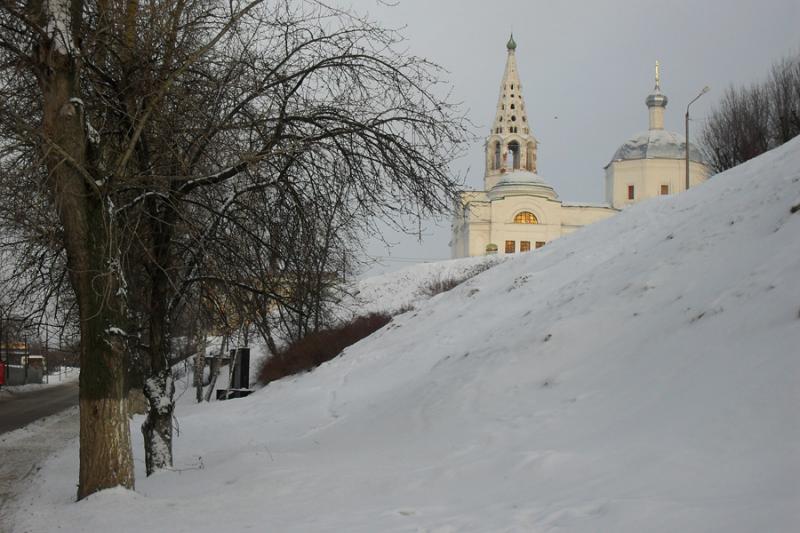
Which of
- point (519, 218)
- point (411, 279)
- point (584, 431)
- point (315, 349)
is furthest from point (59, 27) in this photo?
point (519, 218)

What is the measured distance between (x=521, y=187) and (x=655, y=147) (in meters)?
14.1

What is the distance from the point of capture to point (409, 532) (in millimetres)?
5668

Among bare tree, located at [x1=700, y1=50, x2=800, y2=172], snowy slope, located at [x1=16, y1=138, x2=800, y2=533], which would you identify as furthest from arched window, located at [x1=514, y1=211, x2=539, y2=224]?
snowy slope, located at [x1=16, y1=138, x2=800, y2=533]

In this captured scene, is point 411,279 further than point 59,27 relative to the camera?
Yes

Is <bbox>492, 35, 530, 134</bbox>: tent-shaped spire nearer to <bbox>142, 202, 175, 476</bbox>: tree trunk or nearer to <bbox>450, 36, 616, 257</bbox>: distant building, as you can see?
<bbox>450, 36, 616, 257</bbox>: distant building

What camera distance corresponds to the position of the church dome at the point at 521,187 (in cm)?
8194

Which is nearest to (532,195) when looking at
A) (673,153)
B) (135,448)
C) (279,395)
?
(673,153)

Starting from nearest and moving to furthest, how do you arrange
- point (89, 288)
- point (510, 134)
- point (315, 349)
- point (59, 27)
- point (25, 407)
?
point (59, 27), point (89, 288), point (315, 349), point (25, 407), point (510, 134)

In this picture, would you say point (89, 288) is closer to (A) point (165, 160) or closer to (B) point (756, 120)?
(A) point (165, 160)

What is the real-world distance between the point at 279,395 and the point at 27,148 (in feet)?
44.0

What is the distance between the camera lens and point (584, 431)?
7664 millimetres

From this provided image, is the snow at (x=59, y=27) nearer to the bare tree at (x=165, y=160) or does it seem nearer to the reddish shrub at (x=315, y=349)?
the bare tree at (x=165, y=160)

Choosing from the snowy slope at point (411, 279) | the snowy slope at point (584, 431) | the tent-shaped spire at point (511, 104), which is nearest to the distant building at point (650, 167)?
the tent-shaped spire at point (511, 104)

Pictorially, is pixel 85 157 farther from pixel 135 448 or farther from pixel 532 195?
pixel 532 195
